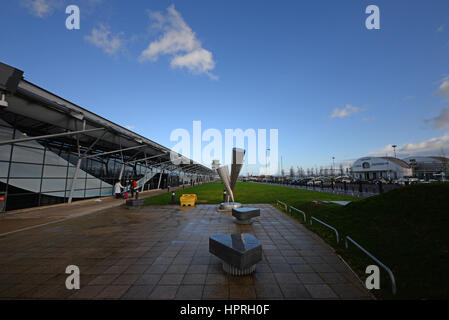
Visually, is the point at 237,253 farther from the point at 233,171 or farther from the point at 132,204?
the point at 132,204

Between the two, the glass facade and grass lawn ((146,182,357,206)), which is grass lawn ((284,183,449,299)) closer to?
grass lawn ((146,182,357,206))

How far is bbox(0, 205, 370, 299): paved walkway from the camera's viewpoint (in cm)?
376

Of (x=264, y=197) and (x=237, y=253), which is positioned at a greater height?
(x=237, y=253)

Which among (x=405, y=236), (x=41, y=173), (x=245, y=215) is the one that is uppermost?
(x=41, y=173)

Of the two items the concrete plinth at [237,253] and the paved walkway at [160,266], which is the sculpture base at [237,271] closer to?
the concrete plinth at [237,253]

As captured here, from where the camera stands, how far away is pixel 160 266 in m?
4.91

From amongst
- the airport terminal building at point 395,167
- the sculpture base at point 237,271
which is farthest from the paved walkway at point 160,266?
the airport terminal building at point 395,167

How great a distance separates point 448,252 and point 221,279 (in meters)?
5.46

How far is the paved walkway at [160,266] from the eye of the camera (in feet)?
12.3

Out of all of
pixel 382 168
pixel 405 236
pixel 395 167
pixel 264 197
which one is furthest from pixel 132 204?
pixel 382 168

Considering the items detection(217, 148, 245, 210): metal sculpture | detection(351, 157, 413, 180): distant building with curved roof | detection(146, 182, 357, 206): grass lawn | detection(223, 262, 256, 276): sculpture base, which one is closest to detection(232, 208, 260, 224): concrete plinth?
detection(217, 148, 245, 210): metal sculpture

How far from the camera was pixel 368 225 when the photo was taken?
272 inches

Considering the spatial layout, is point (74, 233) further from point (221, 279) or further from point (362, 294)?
point (362, 294)

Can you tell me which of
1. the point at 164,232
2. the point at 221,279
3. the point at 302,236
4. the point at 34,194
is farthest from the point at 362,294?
the point at 34,194
